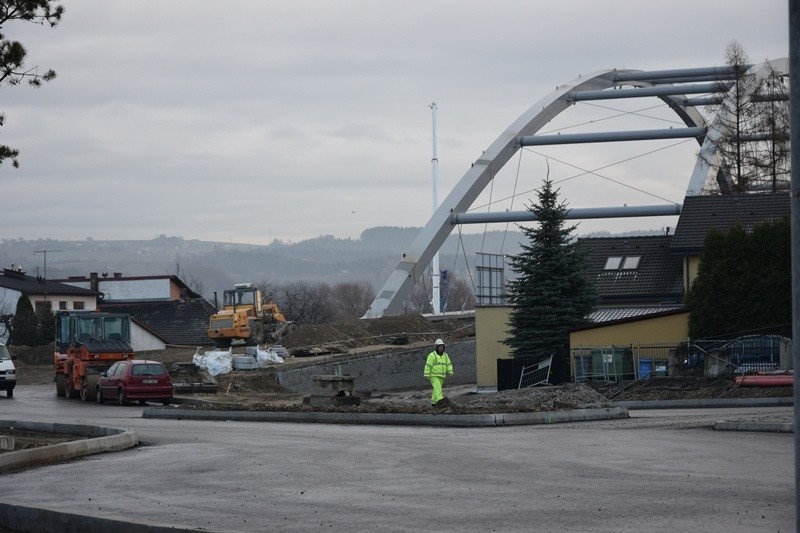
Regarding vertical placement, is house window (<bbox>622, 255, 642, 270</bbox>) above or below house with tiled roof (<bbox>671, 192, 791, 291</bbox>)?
below

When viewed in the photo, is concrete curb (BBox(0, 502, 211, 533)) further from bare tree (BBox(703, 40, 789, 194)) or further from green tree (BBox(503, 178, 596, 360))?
bare tree (BBox(703, 40, 789, 194))

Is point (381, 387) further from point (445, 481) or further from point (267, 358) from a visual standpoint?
point (445, 481)

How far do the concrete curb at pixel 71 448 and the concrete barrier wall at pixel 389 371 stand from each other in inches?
1153

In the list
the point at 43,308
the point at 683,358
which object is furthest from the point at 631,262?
the point at 43,308

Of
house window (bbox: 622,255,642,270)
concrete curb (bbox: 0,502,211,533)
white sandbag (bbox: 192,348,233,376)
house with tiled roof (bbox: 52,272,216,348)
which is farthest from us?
house with tiled roof (bbox: 52,272,216,348)

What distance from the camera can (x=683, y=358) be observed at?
39.4 m

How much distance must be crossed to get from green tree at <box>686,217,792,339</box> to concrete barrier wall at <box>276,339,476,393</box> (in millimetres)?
18235

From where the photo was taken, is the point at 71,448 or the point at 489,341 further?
the point at 489,341

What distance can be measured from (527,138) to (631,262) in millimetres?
12454

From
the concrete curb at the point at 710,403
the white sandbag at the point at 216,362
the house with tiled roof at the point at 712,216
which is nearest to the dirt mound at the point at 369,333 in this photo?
the white sandbag at the point at 216,362

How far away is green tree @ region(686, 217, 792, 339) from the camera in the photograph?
40875mm

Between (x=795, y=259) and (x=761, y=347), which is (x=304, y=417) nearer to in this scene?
(x=761, y=347)

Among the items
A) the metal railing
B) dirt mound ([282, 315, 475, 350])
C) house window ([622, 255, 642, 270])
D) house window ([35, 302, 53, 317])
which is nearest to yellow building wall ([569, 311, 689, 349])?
the metal railing

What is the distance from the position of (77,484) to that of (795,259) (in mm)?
10227
